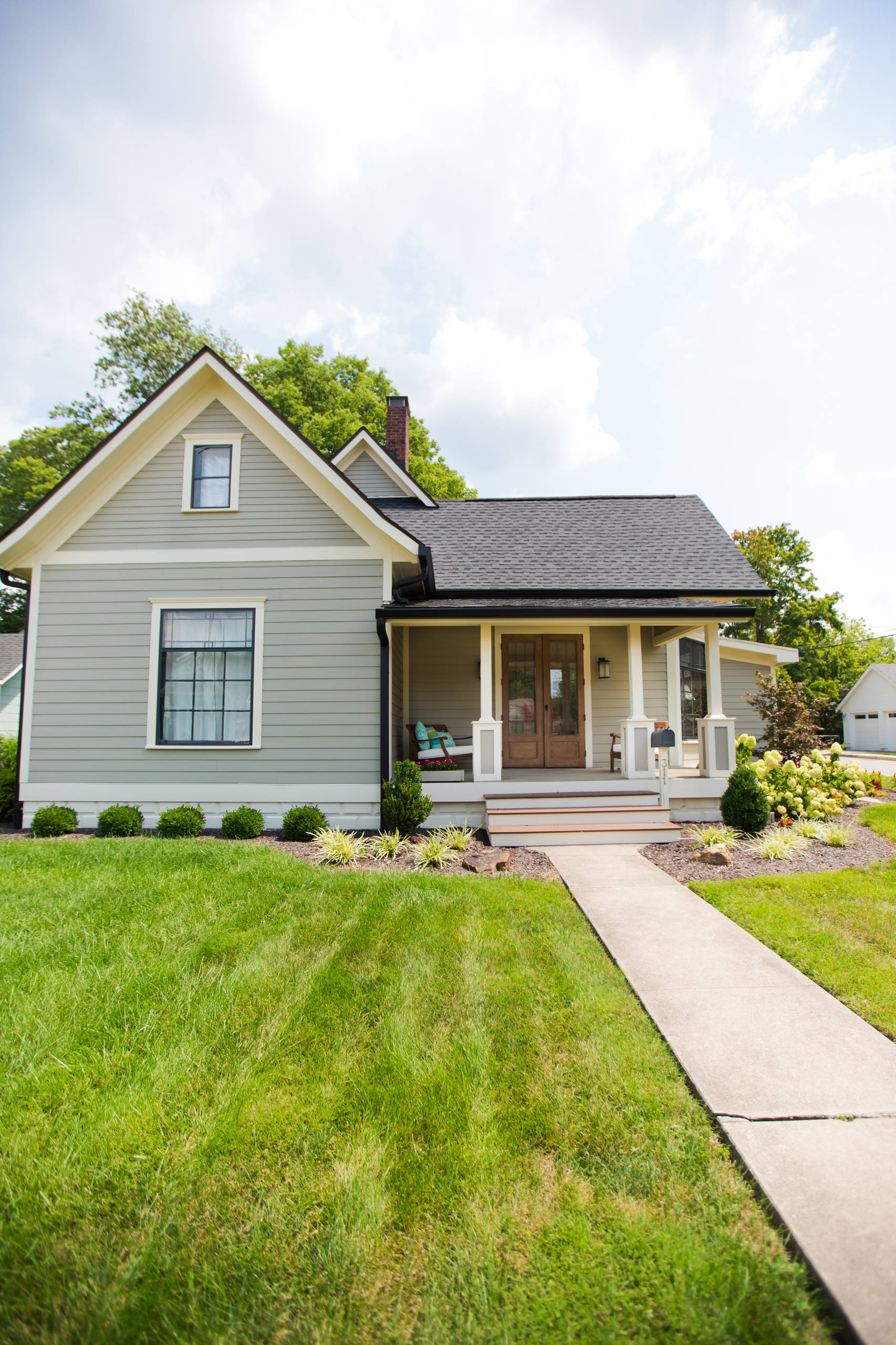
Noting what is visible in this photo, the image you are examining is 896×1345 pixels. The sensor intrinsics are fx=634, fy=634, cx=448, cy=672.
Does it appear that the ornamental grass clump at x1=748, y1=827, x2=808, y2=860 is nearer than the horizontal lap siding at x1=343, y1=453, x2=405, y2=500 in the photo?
Yes

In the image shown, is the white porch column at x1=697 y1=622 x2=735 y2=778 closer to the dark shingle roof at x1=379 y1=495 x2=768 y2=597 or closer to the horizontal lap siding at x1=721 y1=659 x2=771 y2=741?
the dark shingle roof at x1=379 y1=495 x2=768 y2=597

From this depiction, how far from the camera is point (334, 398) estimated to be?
91.3ft

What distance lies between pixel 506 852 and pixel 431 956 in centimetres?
348

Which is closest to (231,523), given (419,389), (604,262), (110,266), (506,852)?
(506,852)

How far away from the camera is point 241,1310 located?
1.59 metres

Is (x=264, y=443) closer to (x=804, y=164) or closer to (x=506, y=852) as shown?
(x=506, y=852)

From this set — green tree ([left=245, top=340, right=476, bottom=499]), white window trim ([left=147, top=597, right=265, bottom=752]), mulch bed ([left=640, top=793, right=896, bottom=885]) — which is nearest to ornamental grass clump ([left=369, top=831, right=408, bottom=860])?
white window trim ([left=147, top=597, right=265, bottom=752])

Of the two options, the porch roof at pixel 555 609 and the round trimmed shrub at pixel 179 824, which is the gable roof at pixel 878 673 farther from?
the round trimmed shrub at pixel 179 824

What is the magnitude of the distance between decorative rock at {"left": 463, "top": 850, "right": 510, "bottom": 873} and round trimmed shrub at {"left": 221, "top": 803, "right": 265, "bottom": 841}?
2970mm

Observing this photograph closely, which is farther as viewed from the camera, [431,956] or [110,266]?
[110,266]

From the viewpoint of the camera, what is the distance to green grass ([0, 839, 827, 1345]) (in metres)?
1.60

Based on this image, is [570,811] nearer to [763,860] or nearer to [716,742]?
[763,860]

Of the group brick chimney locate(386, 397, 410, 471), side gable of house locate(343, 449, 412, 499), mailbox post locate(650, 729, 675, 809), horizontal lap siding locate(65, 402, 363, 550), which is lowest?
mailbox post locate(650, 729, 675, 809)

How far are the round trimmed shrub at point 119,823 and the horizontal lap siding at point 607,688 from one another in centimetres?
725
